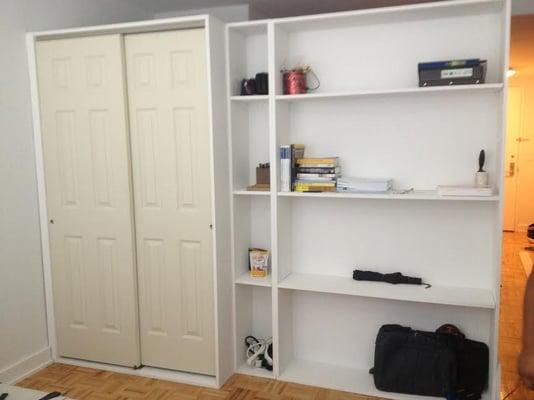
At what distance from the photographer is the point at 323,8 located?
3.91 metres

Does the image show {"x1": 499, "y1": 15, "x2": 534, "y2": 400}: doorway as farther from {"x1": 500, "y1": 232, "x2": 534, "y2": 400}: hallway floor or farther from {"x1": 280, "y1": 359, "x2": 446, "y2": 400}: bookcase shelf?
{"x1": 280, "y1": 359, "x2": 446, "y2": 400}: bookcase shelf

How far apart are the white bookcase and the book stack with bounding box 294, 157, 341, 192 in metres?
0.11

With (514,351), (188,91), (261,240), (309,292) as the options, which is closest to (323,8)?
(188,91)

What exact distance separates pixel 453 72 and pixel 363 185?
2.48 feet

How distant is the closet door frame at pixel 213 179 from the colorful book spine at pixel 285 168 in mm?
340

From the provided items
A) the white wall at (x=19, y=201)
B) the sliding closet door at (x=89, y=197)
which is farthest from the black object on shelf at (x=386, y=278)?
the white wall at (x=19, y=201)

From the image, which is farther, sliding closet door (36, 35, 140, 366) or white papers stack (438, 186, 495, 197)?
sliding closet door (36, 35, 140, 366)

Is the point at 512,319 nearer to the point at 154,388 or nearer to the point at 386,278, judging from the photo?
the point at 386,278

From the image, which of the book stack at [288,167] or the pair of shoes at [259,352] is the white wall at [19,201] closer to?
the pair of shoes at [259,352]

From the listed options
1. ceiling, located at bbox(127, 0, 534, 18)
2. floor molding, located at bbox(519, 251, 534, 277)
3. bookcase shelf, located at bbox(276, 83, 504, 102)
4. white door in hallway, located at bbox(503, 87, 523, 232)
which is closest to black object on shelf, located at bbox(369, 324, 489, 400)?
bookcase shelf, located at bbox(276, 83, 504, 102)

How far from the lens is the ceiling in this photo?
12.2 ft

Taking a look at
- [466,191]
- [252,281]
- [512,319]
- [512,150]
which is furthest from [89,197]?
[512,150]

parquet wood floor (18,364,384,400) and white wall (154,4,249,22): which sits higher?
white wall (154,4,249,22)

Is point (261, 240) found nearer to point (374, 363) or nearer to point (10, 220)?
point (374, 363)
